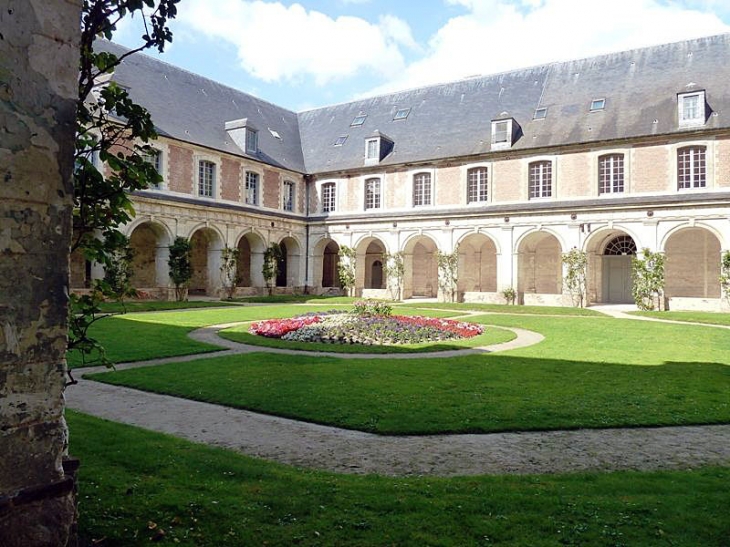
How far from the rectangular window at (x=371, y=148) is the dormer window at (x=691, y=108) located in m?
12.8

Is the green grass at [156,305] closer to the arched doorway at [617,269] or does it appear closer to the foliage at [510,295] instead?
the foliage at [510,295]

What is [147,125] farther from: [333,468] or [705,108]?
[705,108]

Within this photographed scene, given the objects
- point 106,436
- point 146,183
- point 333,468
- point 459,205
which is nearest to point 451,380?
point 333,468

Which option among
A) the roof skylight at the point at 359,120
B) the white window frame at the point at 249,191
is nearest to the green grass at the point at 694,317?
the white window frame at the point at 249,191

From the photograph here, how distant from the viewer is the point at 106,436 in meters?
4.51

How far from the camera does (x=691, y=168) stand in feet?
65.7

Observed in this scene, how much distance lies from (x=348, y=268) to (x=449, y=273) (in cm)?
534

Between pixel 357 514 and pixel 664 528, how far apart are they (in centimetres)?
167

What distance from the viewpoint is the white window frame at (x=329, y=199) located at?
2809 cm

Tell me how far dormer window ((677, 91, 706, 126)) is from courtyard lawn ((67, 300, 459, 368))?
11905 millimetres

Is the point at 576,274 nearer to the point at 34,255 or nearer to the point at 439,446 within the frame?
the point at 439,446

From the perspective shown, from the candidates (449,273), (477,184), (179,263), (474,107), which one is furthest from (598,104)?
(179,263)

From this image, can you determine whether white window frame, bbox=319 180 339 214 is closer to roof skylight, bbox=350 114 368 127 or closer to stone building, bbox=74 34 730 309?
stone building, bbox=74 34 730 309

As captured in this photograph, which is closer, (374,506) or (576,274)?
(374,506)
